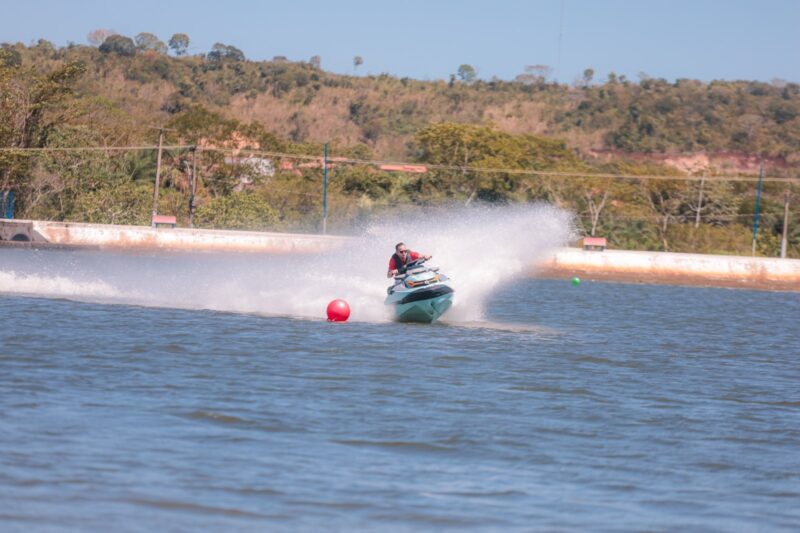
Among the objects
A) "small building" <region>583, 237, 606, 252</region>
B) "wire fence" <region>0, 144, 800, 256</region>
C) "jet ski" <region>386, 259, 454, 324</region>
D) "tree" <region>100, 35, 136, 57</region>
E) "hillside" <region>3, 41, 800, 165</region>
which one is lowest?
"jet ski" <region>386, 259, 454, 324</region>

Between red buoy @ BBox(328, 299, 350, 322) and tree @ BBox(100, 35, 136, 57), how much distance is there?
381ft

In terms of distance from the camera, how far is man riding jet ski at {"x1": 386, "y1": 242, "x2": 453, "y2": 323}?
1988cm

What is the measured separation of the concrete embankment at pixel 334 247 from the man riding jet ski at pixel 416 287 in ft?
81.8

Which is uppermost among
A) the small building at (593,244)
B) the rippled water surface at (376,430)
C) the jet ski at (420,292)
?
the small building at (593,244)

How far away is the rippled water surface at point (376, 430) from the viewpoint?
808cm

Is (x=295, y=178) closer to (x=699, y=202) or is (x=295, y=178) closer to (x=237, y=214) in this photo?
(x=237, y=214)

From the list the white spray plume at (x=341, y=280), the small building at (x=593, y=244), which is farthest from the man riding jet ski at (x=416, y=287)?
the small building at (x=593, y=244)

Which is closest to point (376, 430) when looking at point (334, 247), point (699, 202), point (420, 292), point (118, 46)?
point (420, 292)

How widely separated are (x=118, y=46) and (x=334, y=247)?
94001mm

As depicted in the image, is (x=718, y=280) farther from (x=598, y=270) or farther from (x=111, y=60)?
(x=111, y=60)

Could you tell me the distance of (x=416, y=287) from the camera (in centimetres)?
1992

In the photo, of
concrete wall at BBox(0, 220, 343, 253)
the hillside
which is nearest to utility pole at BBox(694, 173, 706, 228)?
concrete wall at BBox(0, 220, 343, 253)

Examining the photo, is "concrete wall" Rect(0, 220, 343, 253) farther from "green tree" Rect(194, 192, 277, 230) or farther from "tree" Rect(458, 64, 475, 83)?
"tree" Rect(458, 64, 475, 83)

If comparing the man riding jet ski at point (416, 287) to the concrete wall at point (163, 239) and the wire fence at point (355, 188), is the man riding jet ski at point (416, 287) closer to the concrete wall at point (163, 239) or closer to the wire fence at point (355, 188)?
the concrete wall at point (163, 239)
